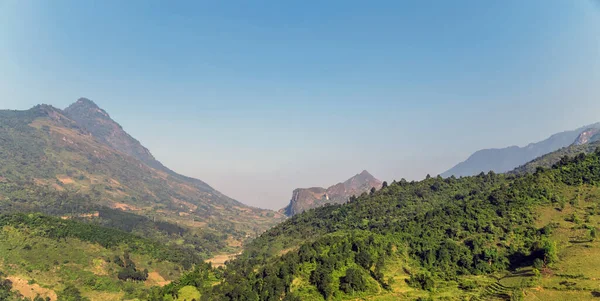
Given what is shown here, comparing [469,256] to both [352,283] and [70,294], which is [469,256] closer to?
[352,283]

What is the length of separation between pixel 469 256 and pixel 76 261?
117m

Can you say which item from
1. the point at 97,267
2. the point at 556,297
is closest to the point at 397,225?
the point at 556,297

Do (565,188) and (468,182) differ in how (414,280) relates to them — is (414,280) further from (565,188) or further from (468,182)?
(468,182)

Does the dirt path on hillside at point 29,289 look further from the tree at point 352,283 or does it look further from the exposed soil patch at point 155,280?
the tree at point 352,283

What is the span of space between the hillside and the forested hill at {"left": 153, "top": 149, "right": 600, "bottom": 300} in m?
39.1

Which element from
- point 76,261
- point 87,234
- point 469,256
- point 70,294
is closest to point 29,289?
point 70,294

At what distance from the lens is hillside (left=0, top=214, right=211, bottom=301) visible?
102 m

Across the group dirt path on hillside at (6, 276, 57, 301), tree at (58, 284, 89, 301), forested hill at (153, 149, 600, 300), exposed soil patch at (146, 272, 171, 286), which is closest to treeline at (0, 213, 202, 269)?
exposed soil patch at (146, 272, 171, 286)

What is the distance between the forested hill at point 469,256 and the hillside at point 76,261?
39.1 metres

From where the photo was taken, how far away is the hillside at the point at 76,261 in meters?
102

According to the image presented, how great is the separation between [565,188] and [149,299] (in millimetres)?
112453

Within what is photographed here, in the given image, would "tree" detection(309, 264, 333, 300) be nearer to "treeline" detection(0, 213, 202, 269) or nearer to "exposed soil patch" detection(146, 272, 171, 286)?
"exposed soil patch" detection(146, 272, 171, 286)

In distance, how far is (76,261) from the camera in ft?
376

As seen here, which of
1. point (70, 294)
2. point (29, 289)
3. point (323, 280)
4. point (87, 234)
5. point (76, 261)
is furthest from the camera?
point (87, 234)
